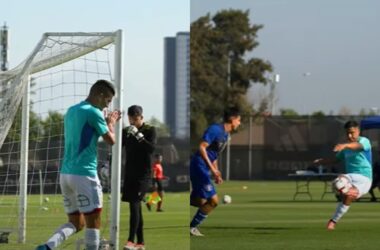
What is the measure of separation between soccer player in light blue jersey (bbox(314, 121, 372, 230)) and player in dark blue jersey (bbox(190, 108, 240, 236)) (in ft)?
6.70

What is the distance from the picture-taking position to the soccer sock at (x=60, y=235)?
10508 millimetres

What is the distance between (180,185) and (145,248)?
3148cm

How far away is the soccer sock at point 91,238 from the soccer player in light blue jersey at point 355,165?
251 inches

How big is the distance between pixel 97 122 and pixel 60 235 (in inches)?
A: 46.7

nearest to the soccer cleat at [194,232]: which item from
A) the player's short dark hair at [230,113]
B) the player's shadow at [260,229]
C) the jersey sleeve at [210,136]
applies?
the player's shadow at [260,229]

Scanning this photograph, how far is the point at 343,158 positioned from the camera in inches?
658

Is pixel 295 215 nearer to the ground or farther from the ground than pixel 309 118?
nearer to the ground

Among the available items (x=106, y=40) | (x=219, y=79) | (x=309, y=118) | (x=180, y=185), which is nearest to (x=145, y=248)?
(x=106, y=40)

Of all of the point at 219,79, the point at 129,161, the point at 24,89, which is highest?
the point at 219,79

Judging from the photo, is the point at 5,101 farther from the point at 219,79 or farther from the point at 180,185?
the point at 219,79

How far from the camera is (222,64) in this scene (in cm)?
7800

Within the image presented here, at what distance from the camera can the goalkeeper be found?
1335cm

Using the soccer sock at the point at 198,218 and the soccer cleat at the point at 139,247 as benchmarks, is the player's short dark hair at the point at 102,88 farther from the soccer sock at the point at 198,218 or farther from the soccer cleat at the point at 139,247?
the soccer sock at the point at 198,218

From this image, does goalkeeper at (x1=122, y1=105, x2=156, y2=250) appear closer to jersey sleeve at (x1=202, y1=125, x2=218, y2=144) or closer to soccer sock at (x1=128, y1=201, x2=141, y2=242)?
soccer sock at (x1=128, y1=201, x2=141, y2=242)
